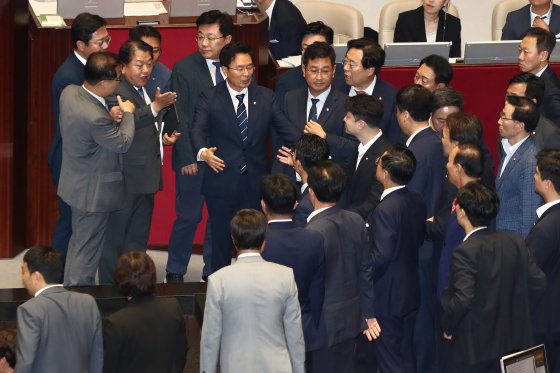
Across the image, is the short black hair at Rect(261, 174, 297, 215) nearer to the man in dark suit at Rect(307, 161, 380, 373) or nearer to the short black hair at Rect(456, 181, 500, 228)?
the man in dark suit at Rect(307, 161, 380, 373)

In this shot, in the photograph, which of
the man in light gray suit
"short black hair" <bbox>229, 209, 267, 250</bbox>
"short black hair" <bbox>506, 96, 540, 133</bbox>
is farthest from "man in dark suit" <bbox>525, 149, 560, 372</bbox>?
"short black hair" <bbox>229, 209, 267, 250</bbox>

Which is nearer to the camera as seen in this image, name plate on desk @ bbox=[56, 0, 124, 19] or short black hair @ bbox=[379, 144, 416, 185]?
short black hair @ bbox=[379, 144, 416, 185]

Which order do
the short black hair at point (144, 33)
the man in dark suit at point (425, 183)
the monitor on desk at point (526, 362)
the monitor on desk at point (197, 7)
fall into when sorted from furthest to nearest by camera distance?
the monitor on desk at point (197, 7)
the short black hair at point (144, 33)
the man in dark suit at point (425, 183)
the monitor on desk at point (526, 362)

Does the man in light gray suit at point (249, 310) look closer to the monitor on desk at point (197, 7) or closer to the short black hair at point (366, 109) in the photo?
the short black hair at point (366, 109)

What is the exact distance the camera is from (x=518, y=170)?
23.6ft

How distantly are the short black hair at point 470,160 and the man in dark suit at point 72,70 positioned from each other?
2540mm

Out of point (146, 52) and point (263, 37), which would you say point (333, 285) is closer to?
point (146, 52)

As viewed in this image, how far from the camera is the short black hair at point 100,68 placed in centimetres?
734

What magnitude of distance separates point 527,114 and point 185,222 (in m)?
2.45

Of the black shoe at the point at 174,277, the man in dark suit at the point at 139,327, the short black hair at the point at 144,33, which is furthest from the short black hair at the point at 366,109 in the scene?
the man in dark suit at the point at 139,327

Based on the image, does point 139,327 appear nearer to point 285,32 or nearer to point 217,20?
point 217,20

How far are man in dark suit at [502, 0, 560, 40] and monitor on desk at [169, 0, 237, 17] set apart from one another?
7.45 feet

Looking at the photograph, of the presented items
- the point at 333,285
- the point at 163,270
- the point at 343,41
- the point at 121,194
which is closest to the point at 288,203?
the point at 333,285

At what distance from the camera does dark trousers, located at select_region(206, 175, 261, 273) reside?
26.2 ft
